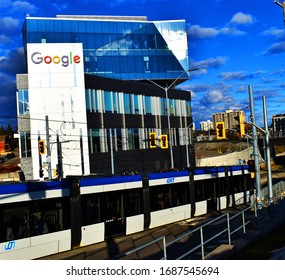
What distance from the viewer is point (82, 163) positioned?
4303 cm

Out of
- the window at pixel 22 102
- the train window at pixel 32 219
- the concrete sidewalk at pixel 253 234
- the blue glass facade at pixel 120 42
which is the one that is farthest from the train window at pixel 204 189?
the blue glass facade at pixel 120 42

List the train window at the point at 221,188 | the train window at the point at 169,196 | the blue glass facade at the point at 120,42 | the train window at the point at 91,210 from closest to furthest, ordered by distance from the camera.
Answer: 1. the train window at the point at 91,210
2. the train window at the point at 169,196
3. the train window at the point at 221,188
4. the blue glass facade at the point at 120,42

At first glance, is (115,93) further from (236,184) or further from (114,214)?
(114,214)

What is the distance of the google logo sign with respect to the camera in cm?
4228

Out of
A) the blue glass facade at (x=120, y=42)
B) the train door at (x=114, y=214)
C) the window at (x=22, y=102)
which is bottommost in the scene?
the train door at (x=114, y=214)

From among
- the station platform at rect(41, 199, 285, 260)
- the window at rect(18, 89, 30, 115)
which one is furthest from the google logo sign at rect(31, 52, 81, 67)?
the station platform at rect(41, 199, 285, 260)

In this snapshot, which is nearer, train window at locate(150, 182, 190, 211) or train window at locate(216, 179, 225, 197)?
train window at locate(150, 182, 190, 211)

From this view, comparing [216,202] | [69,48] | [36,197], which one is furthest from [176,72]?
[36,197]

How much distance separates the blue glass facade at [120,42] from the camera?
6338 cm

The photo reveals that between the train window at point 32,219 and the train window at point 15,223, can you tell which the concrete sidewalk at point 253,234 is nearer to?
the train window at point 32,219

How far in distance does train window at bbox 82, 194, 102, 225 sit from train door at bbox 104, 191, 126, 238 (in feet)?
1.31

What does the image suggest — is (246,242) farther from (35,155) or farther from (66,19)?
(66,19)

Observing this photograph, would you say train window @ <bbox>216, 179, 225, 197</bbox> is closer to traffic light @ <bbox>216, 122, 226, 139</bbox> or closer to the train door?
traffic light @ <bbox>216, 122, 226, 139</bbox>

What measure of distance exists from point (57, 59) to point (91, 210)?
101ft
